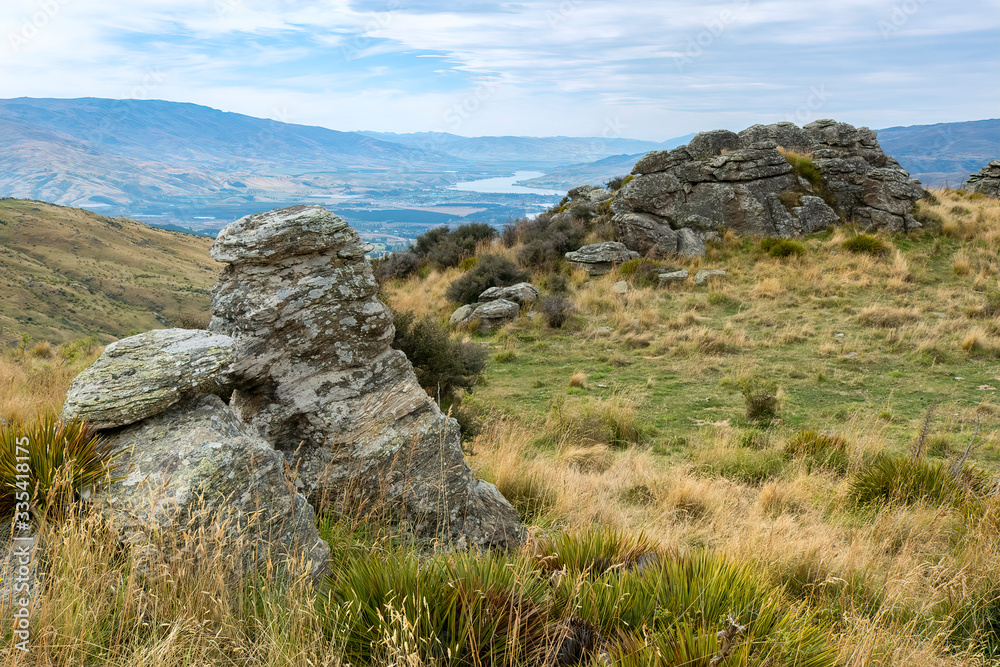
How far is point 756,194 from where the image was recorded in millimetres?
19547

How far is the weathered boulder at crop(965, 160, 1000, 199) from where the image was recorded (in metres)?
25.2

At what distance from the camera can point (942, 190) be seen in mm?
24125

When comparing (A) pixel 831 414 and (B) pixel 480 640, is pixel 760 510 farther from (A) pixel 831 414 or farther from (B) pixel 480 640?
(A) pixel 831 414

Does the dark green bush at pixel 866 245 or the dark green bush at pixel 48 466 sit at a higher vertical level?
the dark green bush at pixel 866 245

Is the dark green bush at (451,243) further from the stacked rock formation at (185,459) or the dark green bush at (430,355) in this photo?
the stacked rock formation at (185,459)

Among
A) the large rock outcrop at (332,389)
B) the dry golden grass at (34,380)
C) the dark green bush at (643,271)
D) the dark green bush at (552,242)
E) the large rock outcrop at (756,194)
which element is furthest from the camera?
the dark green bush at (552,242)

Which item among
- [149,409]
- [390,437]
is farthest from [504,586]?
[149,409]

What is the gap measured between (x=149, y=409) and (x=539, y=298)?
545 inches

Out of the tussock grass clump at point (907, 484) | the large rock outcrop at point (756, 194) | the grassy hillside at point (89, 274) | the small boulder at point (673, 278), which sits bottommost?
the grassy hillside at point (89, 274)

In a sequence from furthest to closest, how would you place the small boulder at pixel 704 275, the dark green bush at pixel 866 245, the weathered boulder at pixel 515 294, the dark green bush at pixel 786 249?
the dark green bush at pixel 786 249, the dark green bush at pixel 866 245, the small boulder at pixel 704 275, the weathered boulder at pixel 515 294

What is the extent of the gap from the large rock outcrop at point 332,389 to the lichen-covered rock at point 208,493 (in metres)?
0.81

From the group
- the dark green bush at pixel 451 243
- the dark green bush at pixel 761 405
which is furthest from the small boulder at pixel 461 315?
the dark green bush at pixel 761 405

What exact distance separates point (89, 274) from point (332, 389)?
71650mm

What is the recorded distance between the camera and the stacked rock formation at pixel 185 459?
273 cm
